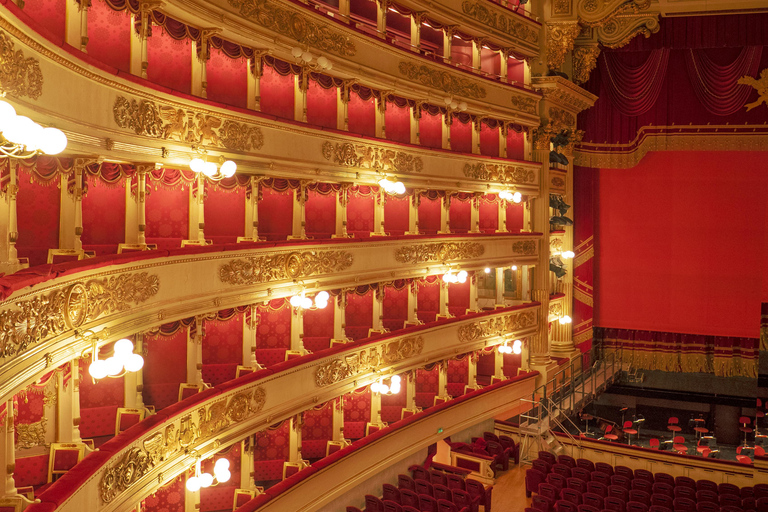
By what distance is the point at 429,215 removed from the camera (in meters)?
16.5

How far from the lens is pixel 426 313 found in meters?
16.4

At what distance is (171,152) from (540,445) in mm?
11878

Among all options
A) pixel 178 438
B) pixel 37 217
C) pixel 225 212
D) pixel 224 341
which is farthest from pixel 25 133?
pixel 224 341

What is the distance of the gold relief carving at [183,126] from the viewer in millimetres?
7613

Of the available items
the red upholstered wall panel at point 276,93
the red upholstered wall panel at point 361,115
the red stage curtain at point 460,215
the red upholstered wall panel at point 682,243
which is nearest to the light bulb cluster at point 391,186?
the red upholstered wall panel at point 361,115

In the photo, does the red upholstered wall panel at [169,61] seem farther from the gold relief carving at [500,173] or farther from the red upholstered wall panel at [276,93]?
the gold relief carving at [500,173]

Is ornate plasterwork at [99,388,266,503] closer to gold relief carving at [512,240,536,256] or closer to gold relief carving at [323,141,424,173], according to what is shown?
gold relief carving at [323,141,424,173]

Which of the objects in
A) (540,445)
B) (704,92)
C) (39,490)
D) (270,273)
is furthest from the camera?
(704,92)

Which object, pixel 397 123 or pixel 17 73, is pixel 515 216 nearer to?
pixel 397 123

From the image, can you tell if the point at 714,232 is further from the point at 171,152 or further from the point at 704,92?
the point at 171,152

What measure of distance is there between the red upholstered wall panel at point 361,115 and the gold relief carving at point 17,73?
8.23 meters

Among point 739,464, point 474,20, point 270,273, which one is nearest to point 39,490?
point 270,273

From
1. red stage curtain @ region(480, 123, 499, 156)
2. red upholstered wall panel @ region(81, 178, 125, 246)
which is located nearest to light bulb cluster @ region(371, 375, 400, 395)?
red upholstered wall panel @ region(81, 178, 125, 246)

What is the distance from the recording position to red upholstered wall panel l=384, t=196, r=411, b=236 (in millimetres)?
15211
